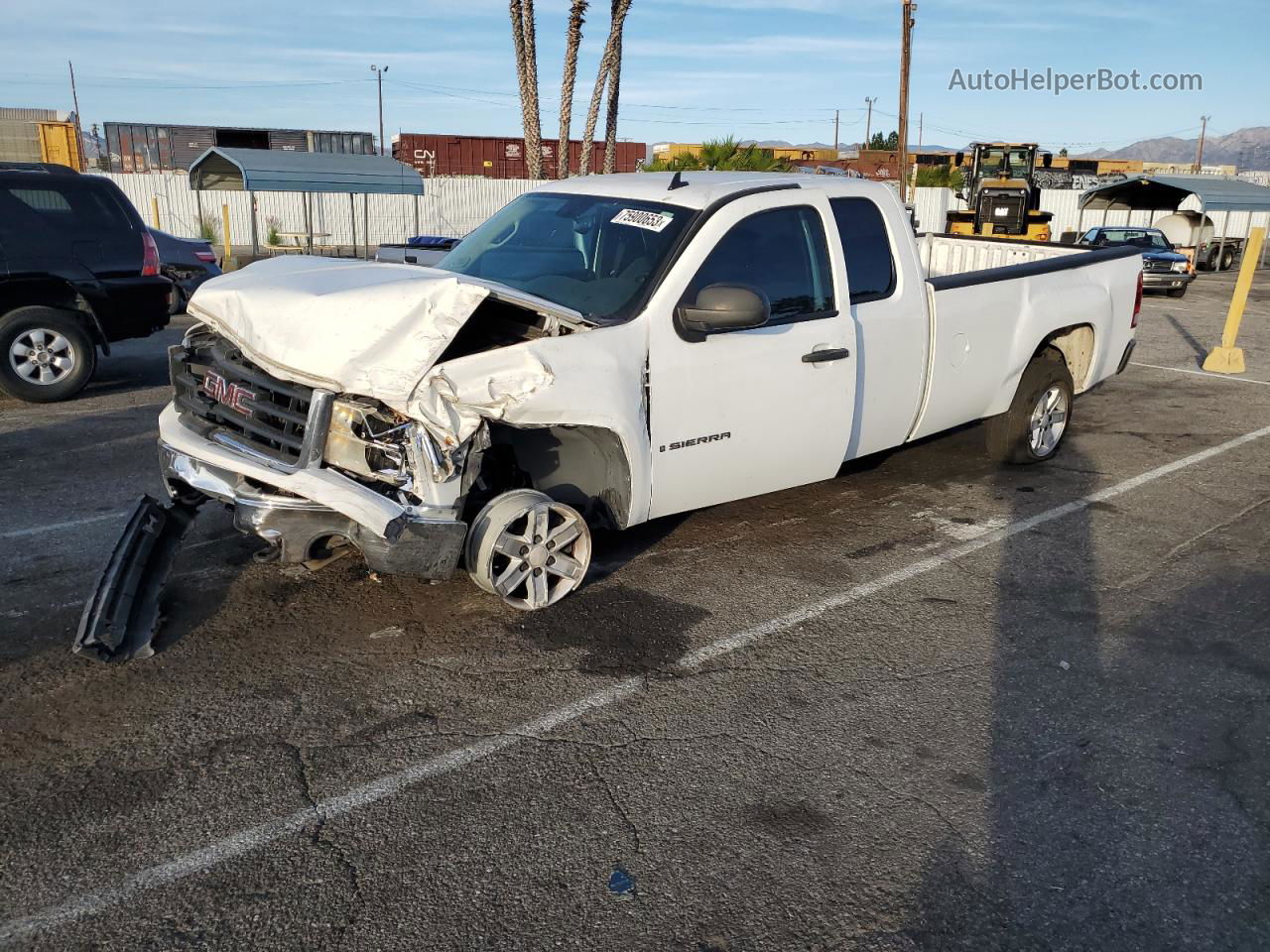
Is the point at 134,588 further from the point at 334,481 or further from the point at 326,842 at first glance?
the point at 326,842

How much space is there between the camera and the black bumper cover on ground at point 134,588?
13.8ft

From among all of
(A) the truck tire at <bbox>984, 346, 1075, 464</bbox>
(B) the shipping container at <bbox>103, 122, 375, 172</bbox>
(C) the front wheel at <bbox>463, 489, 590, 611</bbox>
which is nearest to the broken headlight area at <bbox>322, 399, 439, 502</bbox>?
(C) the front wheel at <bbox>463, 489, 590, 611</bbox>

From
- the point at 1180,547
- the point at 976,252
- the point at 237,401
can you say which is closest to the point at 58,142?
the point at 976,252

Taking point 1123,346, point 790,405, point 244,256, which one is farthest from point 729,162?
point 790,405

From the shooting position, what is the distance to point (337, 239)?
3450 cm

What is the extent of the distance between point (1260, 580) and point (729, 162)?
23.2m

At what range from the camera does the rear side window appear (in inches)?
364

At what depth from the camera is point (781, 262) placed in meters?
5.45

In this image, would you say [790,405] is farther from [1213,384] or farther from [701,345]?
[1213,384]

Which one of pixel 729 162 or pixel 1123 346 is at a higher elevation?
pixel 729 162

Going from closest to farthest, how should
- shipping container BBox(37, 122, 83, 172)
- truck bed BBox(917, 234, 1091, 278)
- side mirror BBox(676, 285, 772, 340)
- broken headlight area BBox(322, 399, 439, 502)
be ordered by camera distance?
broken headlight area BBox(322, 399, 439, 502)
side mirror BBox(676, 285, 772, 340)
truck bed BBox(917, 234, 1091, 278)
shipping container BBox(37, 122, 83, 172)

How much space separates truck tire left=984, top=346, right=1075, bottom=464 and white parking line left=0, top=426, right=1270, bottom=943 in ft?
5.50

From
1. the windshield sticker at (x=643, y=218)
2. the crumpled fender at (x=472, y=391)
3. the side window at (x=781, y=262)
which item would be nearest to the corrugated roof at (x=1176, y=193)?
the side window at (x=781, y=262)

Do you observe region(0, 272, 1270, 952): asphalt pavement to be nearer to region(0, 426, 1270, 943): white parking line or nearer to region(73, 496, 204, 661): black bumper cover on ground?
region(0, 426, 1270, 943): white parking line
